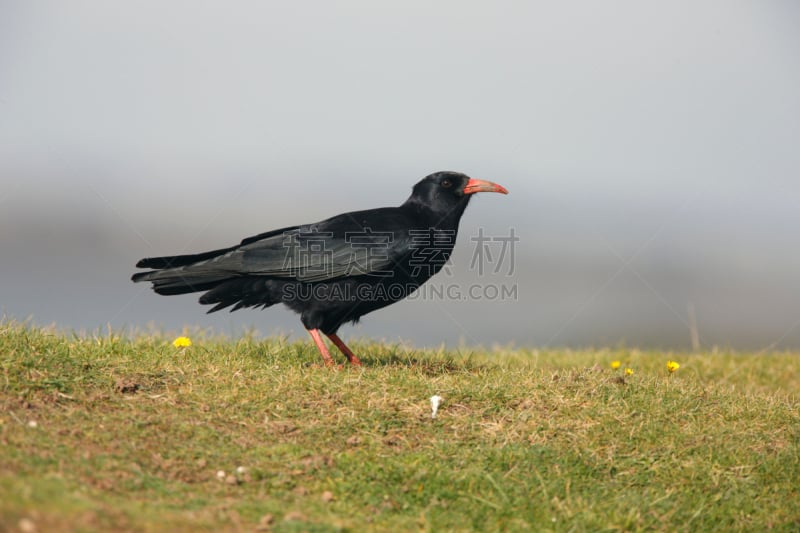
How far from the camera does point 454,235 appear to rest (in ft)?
22.9

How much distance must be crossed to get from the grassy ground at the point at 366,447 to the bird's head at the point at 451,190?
1567 millimetres

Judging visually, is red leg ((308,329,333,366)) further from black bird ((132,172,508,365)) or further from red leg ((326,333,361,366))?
red leg ((326,333,361,366))

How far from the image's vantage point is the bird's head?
7023 millimetres

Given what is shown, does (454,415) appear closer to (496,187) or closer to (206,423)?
(206,423)

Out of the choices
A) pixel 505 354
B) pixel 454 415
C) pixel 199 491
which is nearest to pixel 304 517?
pixel 199 491

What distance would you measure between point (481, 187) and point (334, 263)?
1.48m

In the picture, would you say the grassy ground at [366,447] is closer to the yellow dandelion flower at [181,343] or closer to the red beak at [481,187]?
the yellow dandelion flower at [181,343]

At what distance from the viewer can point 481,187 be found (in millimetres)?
7031

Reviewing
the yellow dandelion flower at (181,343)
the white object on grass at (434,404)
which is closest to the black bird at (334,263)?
the yellow dandelion flower at (181,343)

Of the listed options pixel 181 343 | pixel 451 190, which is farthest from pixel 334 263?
pixel 181 343

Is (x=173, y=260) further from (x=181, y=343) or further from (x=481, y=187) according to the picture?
(x=481, y=187)

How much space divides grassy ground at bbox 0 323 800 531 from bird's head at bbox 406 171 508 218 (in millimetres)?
1567

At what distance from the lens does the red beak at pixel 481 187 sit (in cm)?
703

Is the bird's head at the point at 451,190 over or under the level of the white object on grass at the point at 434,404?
over
